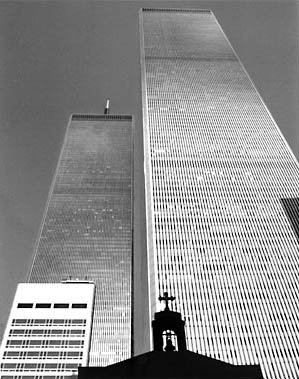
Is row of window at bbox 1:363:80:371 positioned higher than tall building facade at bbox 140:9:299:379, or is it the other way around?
tall building facade at bbox 140:9:299:379

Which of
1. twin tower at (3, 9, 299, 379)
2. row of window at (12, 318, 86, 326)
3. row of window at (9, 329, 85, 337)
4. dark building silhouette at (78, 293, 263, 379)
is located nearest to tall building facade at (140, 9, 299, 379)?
twin tower at (3, 9, 299, 379)

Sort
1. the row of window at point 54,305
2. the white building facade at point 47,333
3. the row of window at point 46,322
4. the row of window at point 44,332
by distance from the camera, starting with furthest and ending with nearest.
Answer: the row of window at point 54,305 → the row of window at point 46,322 → the row of window at point 44,332 → the white building facade at point 47,333

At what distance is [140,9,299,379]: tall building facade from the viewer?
81062 millimetres

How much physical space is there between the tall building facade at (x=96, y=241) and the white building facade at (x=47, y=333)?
30.3 meters

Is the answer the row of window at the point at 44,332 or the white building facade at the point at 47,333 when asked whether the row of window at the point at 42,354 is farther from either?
the row of window at the point at 44,332

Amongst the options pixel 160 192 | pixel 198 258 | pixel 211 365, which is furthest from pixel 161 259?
pixel 211 365

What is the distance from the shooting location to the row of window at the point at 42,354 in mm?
90812

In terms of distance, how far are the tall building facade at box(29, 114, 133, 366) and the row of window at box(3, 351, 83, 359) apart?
34523 millimetres

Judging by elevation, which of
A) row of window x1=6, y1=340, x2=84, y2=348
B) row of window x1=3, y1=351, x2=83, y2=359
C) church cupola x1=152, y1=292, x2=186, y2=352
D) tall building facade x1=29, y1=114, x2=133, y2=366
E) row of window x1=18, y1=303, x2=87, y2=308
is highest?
tall building facade x1=29, y1=114, x2=133, y2=366

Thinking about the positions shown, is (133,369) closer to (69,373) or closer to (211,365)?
(211,365)

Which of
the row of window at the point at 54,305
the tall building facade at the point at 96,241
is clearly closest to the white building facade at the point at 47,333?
the row of window at the point at 54,305

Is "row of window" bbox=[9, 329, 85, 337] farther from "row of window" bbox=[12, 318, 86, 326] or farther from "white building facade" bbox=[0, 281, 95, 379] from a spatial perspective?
"row of window" bbox=[12, 318, 86, 326]

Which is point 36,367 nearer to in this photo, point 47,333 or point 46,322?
point 47,333

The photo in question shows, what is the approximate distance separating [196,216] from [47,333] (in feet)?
133
